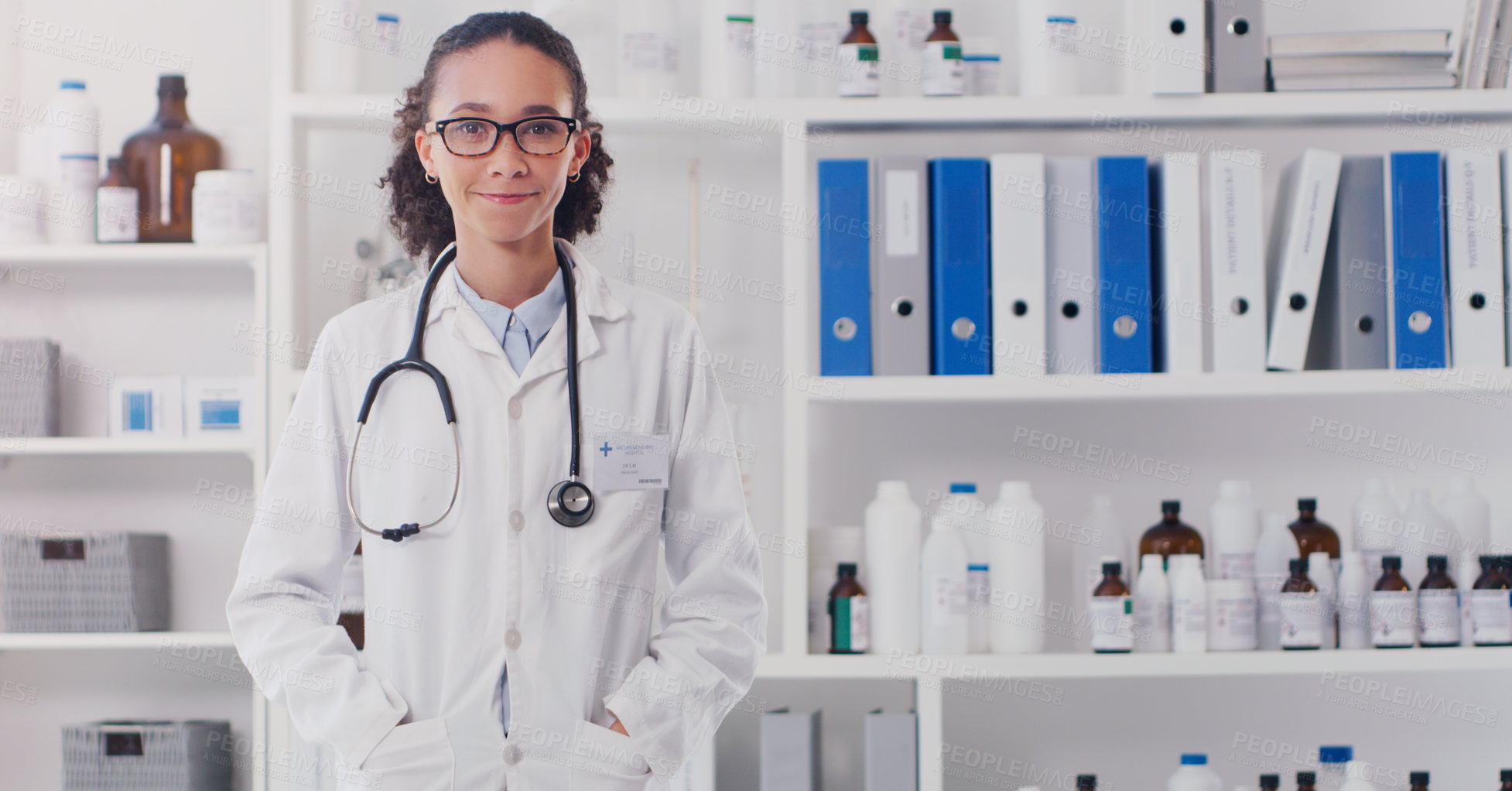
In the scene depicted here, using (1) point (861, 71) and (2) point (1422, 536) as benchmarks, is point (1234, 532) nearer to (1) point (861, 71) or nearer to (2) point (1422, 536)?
(2) point (1422, 536)

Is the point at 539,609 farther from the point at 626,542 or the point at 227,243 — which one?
the point at 227,243

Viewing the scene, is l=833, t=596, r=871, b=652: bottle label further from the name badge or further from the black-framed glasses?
the black-framed glasses

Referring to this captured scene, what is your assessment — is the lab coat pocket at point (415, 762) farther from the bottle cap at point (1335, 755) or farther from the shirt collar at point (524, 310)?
the bottle cap at point (1335, 755)

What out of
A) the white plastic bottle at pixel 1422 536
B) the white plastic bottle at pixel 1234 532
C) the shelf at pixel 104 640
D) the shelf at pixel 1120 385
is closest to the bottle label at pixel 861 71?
the shelf at pixel 1120 385

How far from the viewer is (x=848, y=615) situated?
176cm

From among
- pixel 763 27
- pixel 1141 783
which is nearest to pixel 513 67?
pixel 763 27

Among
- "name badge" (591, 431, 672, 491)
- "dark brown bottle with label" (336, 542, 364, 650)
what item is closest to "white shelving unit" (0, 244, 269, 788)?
"dark brown bottle with label" (336, 542, 364, 650)

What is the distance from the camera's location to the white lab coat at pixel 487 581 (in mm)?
1021

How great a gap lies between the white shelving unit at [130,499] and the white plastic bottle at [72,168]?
0.11 m

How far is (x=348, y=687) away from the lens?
101 cm

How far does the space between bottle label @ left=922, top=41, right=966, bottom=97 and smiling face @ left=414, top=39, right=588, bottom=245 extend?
885 mm

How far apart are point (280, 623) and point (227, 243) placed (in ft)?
3.56

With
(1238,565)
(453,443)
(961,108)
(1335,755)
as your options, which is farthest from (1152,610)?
(453,443)

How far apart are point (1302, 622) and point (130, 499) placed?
6.48 feet
